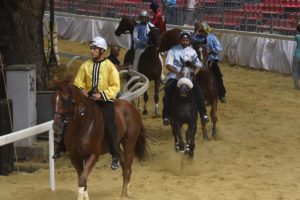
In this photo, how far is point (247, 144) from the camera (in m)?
14.1

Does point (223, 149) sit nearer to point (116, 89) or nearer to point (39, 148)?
point (39, 148)

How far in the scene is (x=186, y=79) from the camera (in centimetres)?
1208

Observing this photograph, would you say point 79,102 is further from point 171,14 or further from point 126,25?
point 171,14

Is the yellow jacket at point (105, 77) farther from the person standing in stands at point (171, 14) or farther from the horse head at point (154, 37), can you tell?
the person standing in stands at point (171, 14)

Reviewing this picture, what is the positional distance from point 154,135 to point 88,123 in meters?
6.29

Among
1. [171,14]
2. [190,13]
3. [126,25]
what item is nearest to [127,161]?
[126,25]

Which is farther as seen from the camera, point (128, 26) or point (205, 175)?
point (128, 26)

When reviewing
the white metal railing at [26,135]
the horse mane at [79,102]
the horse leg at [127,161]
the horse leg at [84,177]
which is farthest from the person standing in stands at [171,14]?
the horse leg at [84,177]

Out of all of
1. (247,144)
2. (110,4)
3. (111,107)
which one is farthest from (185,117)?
(110,4)

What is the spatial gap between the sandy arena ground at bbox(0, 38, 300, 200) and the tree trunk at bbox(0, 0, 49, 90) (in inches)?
116

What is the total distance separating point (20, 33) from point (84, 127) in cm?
707

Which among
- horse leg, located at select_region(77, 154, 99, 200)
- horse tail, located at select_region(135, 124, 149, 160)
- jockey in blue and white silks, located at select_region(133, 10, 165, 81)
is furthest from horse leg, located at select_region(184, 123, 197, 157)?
jockey in blue and white silks, located at select_region(133, 10, 165, 81)

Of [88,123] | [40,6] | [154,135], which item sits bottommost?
[154,135]

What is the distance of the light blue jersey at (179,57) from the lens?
40.9 feet
